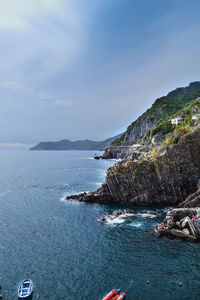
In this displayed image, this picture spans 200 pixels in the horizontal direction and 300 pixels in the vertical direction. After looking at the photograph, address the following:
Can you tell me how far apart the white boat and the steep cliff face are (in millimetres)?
39645

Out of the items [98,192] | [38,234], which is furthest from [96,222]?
[98,192]

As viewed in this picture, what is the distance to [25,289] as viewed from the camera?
2612 centimetres

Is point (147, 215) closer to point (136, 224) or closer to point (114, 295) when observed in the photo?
point (136, 224)

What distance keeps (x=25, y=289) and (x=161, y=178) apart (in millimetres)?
46514

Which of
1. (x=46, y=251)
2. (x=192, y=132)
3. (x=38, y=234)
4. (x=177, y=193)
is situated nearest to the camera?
(x=46, y=251)

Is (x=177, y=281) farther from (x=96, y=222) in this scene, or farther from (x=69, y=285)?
(x=96, y=222)

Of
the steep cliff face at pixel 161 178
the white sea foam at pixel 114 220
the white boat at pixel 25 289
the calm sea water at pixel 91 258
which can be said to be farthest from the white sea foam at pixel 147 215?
the white boat at pixel 25 289

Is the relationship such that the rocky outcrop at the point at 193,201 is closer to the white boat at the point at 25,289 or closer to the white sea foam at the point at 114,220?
the white sea foam at the point at 114,220

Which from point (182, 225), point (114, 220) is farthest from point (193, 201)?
point (114, 220)

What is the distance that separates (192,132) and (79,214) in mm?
43347

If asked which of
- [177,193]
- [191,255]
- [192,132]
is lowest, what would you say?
[191,255]

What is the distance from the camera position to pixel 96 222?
48.9 meters

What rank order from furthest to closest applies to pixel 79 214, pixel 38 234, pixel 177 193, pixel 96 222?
1. pixel 177 193
2. pixel 79 214
3. pixel 96 222
4. pixel 38 234

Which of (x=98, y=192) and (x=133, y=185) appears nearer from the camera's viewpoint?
(x=133, y=185)
